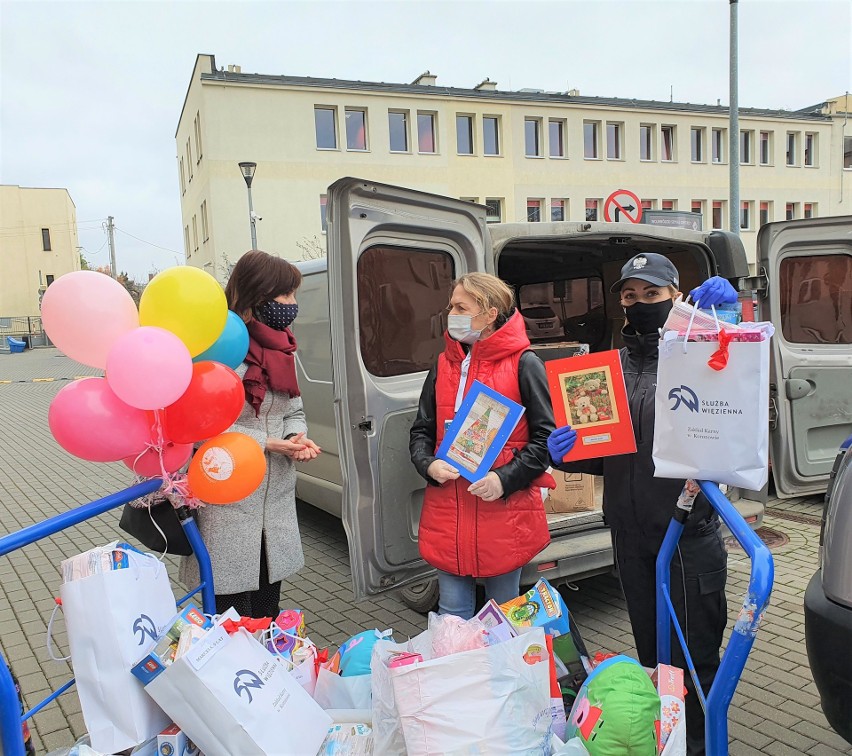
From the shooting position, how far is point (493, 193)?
30.4 meters

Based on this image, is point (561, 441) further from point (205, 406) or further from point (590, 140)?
point (590, 140)

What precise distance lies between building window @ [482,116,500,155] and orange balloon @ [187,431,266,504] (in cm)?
3026

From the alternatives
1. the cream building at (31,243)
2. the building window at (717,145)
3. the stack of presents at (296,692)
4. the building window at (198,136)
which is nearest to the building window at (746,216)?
the building window at (717,145)

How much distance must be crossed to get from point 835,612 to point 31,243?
59269mm

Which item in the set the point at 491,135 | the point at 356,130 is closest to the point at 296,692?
the point at 356,130

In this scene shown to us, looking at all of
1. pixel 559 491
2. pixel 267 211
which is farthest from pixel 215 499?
pixel 267 211

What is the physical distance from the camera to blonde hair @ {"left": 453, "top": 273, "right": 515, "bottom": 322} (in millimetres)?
2648

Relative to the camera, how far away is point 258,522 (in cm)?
261

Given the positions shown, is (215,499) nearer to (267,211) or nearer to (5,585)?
(5,585)

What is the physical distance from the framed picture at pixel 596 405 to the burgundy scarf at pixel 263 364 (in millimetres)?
1060

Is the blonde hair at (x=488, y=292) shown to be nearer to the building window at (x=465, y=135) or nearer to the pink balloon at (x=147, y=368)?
the pink balloon at (x=147, y=368)

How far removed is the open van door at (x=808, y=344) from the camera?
179 inches

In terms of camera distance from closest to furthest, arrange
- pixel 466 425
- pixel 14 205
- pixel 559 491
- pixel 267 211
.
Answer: pixel 466 425 → pixel 559 491 → pixel 267 211 → pixel 14 205

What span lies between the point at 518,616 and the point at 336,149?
94.0 ft
